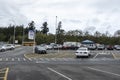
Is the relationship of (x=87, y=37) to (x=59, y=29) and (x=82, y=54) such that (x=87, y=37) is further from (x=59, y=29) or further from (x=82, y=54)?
(x=82, y=54)

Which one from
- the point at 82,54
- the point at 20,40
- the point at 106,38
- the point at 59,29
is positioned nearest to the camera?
the point at 82,54

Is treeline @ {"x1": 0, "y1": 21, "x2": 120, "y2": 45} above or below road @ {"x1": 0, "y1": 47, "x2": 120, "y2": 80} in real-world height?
above

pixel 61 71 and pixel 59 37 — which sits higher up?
pixel 59 37

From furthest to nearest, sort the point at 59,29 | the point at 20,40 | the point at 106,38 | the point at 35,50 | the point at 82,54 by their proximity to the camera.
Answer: the point at 59,29, the point at 20,40, the point at 106,38, the point at 35,50, the point at 82,54

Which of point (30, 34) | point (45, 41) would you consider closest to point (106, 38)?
point (45, 41)

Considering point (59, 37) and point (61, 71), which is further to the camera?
point (59, 37)

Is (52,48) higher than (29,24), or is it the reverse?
(29,24)

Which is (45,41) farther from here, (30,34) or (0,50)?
(30,34)

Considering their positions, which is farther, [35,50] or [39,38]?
[39,38]

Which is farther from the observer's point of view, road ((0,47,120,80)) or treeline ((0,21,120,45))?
treeline ((0,21,120,45))

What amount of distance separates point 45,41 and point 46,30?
49191 mm

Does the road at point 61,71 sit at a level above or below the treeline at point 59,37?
below

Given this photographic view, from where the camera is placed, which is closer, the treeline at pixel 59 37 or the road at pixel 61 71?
the road at pixel 61 71

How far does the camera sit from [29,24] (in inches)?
7480
